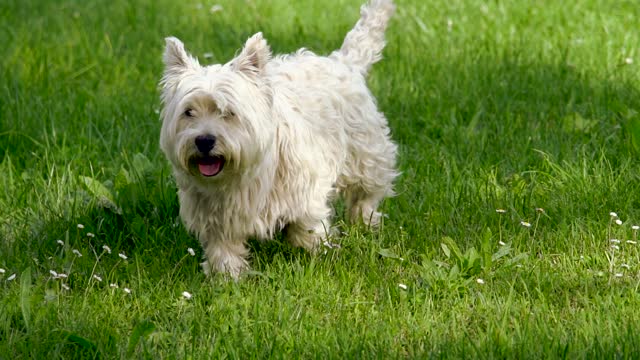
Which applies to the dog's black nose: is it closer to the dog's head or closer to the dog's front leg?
the dog's head

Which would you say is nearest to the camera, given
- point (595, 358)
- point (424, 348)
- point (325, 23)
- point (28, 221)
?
point (595, 358)


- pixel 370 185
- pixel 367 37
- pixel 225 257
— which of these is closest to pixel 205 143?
pixel 225 257

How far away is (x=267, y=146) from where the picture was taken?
493 cm

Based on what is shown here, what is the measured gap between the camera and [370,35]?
6.25 meters

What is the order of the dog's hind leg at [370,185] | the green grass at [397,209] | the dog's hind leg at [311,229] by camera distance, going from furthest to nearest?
1. the dog's hind leg at [370,185]
2. the dog's hind leg at [311,229]
3. the green grass at [397,209]

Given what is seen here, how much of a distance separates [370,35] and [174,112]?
1.80m

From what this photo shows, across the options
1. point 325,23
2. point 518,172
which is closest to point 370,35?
point 518,172

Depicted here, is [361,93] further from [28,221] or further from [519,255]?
[28,221]

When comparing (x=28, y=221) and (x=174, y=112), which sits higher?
(x=174, y=112)

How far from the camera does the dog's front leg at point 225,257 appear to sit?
201 inches

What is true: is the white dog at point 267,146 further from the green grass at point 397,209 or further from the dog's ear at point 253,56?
the green grass at point 397,209

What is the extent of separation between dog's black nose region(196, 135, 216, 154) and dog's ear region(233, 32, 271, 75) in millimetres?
363

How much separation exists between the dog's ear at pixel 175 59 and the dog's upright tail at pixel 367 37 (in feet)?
4.72

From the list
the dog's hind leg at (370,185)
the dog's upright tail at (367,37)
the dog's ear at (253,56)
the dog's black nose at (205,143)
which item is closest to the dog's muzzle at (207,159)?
the dog's black nose at (205,143)
